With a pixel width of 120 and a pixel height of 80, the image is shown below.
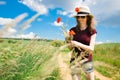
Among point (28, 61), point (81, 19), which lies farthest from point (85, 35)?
point (28, 61)

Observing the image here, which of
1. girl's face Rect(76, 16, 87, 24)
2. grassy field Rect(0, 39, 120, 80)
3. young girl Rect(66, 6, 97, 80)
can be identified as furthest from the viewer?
girl's face Rect(76, 16, 87, 24)

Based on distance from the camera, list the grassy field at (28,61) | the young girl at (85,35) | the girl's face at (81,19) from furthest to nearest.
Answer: the girl's face at (81,19), the young girl at (85,35), the grassy field at (28,61)

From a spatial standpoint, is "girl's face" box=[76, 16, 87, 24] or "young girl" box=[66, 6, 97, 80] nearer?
"young girl" box=[66, 6, 97, 80]

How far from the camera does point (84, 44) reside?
6719 mm

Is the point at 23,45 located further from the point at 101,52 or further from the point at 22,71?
the point at 101,52

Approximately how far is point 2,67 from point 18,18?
37.3 inches

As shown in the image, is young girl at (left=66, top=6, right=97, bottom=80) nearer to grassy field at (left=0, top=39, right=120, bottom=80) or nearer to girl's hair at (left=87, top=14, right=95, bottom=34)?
girl's hair at (left=87, top=14, right=95, bottom=34)

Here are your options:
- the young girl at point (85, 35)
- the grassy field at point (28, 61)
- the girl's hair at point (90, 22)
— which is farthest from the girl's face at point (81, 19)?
the grassy field at point (28, 61)

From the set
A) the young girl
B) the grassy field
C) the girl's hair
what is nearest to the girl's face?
the young girl

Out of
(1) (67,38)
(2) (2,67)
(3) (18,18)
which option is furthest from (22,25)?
(1) (67,38)

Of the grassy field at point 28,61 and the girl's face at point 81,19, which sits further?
the girl's face at point 81,19

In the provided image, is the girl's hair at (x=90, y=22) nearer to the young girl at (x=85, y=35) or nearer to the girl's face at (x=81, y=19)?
the young girl at (x=85, y=35)

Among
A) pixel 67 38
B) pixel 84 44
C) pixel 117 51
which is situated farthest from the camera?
pixel 117 51

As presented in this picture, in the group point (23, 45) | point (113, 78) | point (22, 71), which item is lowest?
point (113, 78)
